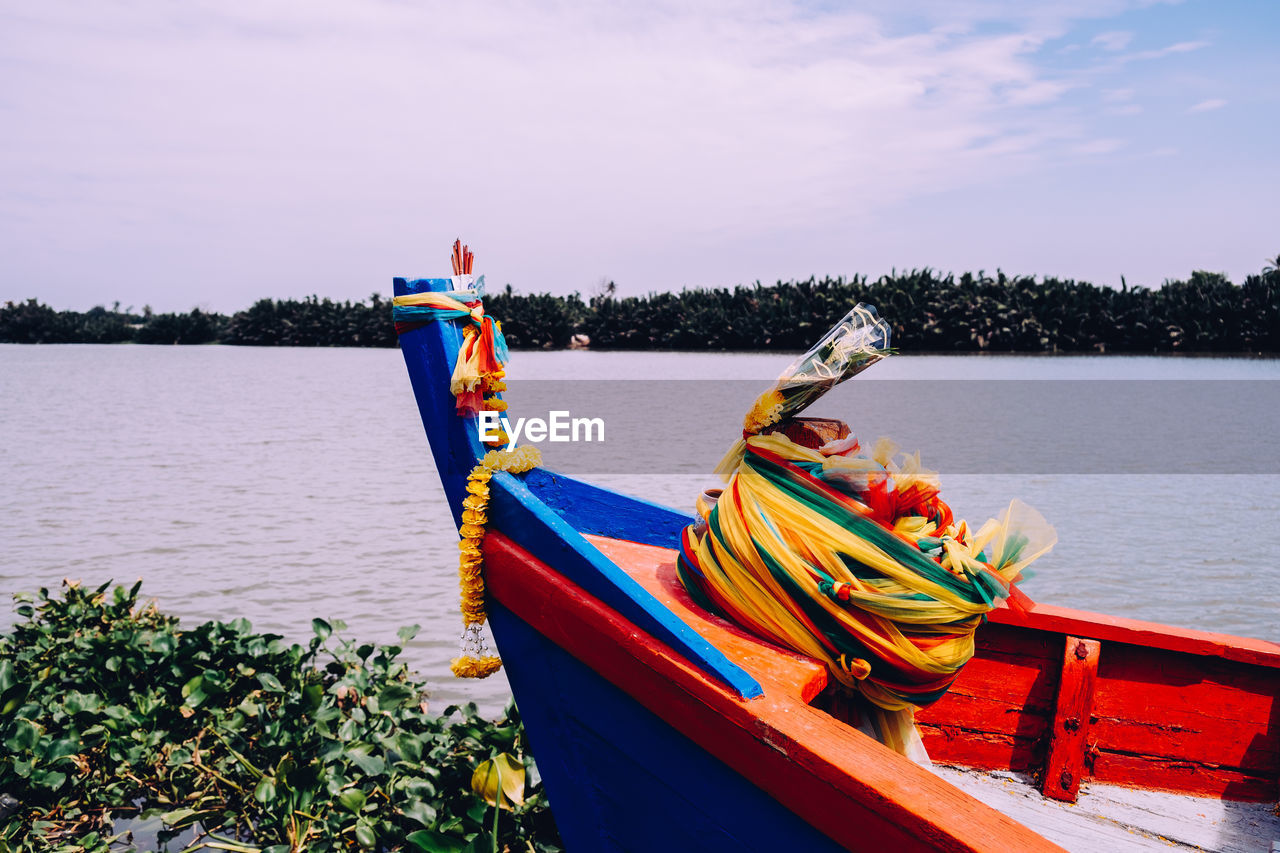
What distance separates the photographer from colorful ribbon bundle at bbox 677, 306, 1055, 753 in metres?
2.15

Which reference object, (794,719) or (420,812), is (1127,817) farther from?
(420,812)

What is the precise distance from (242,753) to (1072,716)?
10.0 ft

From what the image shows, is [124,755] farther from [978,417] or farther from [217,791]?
[978,417]

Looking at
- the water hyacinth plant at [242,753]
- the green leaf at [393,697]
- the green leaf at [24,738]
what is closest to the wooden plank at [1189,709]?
the water hyacinth plant at [242,753]

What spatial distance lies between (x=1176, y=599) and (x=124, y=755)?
22.2ft

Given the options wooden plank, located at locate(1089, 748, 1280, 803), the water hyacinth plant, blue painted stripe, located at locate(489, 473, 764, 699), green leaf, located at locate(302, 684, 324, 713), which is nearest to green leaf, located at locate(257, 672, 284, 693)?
the water hyacinth plant

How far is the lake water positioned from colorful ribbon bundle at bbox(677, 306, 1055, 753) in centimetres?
277

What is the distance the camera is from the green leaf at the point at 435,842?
9.00 feet

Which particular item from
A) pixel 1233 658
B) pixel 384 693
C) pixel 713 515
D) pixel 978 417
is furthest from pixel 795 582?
pixel 978 417

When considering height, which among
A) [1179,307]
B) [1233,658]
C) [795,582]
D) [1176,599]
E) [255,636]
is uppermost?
[1179,307]

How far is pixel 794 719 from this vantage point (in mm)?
1827

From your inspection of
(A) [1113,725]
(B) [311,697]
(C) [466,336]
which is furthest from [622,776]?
(B) [311,697]

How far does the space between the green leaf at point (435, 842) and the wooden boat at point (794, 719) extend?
492 millimetres

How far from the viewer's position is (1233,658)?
9.43 ft
